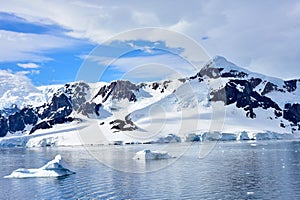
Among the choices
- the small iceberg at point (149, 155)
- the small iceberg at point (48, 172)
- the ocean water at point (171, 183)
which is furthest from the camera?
the small iceberg at point (149, 155)

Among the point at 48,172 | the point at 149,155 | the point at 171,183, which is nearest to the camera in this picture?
the point at 171,183

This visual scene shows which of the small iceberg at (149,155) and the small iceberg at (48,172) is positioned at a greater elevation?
the small iceberg at (149,155)

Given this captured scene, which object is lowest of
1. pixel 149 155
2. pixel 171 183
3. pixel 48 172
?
pixel 171 183

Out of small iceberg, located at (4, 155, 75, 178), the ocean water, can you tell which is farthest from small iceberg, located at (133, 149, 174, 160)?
small iceberg, located at (4, 155, 75, 178)

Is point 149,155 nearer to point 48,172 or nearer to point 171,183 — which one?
point 48,172

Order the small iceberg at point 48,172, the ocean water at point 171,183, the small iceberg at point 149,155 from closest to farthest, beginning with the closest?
the ocean water at point 171,183, the small iceberg at point 48,172, the small iceberg at point 149,155

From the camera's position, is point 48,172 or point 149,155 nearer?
point 48,172

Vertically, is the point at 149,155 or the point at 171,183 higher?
the point at 149,155

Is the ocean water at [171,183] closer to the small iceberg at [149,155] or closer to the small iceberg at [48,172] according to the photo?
the small iceberg at [48,172]

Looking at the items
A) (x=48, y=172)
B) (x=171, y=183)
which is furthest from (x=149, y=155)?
(x=171, y=183)

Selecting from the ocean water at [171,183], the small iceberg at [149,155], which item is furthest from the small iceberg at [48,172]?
the small iceberg at [149,155]

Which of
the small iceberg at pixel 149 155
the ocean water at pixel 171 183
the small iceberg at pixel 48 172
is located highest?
the small iceberg at pixel 149 155

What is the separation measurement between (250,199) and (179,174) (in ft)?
67.1

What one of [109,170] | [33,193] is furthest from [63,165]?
[33,193]
